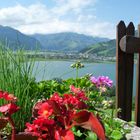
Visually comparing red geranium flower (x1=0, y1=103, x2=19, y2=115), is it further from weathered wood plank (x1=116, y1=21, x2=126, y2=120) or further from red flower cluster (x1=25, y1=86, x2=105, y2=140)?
weathered wood plank (x1=116, y1=21, x2=126, y2=120)

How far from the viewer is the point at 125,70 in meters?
5.66

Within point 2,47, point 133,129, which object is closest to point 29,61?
point 2,47

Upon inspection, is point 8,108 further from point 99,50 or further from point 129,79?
point 99,50

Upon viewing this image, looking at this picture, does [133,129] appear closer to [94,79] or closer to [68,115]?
[94,79]

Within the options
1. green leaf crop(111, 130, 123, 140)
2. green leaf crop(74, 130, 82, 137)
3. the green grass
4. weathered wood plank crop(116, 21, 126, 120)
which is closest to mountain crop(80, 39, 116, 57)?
weathered wood plank crop(116, 21, 126, 120)

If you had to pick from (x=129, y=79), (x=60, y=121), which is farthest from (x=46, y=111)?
(x=129, y=79)

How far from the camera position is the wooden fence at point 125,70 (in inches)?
207

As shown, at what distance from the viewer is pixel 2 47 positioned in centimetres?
337

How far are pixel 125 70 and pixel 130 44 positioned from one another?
525mm

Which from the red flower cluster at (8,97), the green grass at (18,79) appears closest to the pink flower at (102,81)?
the green grass at (18,79)

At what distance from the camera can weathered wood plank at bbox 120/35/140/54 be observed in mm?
5203

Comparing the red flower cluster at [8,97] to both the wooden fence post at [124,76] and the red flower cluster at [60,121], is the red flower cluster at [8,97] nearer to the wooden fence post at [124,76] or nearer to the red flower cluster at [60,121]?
the red flower cluster at [60,121]

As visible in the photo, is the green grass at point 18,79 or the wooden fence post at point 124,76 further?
the wooden fence post at point 124,76

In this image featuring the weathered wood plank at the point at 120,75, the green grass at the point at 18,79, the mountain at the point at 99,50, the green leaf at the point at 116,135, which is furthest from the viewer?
the weathered wood plank at the point at 120,75
